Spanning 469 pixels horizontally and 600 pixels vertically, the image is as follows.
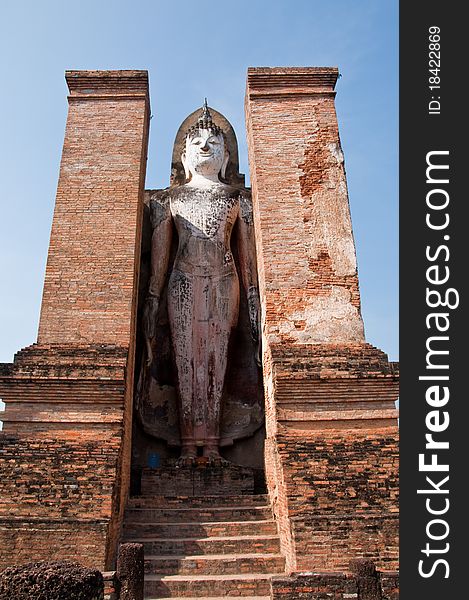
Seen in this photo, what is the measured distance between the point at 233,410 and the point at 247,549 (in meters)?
2.89

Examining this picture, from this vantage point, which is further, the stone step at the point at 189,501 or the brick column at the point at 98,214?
the brick column at the point at 98,214

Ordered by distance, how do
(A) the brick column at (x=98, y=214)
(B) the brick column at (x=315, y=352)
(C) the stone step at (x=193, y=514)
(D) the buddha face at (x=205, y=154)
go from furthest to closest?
(D) the buddha face at (x=205, y=154) → (A) the brick column at (x=98, y=214) → (C) the stone step at (x=193, y=514) → (B) the brick column at (x=315, y=352)

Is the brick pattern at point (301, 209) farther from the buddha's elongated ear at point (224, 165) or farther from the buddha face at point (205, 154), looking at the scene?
the buddha's elongated ear at point (224, 165)

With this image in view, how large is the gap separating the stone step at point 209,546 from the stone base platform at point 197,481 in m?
1.22

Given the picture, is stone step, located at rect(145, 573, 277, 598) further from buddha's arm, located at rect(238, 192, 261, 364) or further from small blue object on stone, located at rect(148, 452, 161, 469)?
buddha's arm, located at rect(238, 192, 261, 364)

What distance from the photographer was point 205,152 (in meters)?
10.4

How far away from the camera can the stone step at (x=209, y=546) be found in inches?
268

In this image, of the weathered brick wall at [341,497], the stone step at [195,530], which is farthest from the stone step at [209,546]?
the weathered brick wall at [341,497]

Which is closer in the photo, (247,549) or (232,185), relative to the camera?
(247,549)

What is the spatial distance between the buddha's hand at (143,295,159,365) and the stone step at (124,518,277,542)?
273 cm

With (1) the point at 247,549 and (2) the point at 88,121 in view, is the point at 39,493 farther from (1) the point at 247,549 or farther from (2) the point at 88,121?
(2) the point at 88,121

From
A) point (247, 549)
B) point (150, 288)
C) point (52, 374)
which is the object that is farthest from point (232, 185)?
point (247, 549)

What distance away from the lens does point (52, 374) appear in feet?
24.0

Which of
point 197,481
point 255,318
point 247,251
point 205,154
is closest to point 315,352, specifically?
point 255,318
